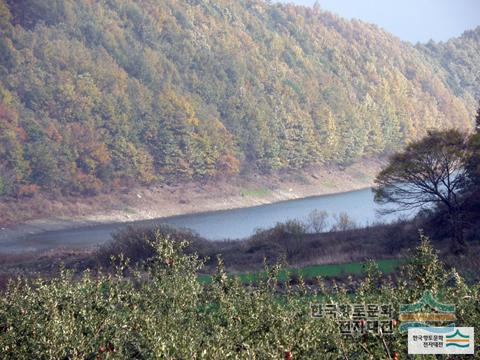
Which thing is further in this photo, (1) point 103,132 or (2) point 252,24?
(2) point 252,24

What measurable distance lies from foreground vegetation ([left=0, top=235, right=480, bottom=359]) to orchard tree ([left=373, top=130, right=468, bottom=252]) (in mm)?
21335

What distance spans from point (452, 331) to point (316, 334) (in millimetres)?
1463

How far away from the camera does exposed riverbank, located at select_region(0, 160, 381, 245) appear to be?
2739 inches

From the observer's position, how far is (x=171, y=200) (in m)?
80.0

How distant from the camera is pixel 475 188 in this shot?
32531 mm

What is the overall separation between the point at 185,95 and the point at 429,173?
236 feet

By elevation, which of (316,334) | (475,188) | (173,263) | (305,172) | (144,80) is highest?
(144,80)

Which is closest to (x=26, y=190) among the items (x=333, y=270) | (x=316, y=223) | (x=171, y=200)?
(x=171, y=200)

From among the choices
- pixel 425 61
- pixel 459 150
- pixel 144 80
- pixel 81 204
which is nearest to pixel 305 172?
pixel 144 80

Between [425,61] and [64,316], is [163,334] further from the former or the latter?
[425,61]

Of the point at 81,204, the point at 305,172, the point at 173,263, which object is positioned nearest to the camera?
the point at 173,263

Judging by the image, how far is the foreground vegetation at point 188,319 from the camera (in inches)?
351

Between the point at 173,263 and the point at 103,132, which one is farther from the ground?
the point at 103,132

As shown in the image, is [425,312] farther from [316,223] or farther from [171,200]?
[171,200]
